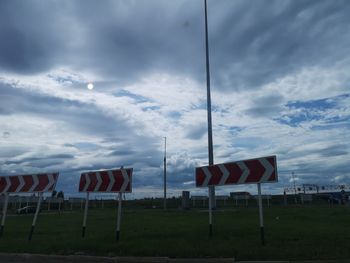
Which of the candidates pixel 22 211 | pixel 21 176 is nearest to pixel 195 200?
pixel 22 211

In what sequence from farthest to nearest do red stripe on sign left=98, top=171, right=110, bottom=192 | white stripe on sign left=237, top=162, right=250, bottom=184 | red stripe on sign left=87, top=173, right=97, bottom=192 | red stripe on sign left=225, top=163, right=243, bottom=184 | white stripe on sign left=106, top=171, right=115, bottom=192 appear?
red stripe on sign left=87, top=173, right=97, bottom=192
red stripe on sign left=98, top=171, right=110, bottom=192
white stripe on sign left=106, top=171, right=115, bottom=192
red stripe on sign left=225, top=163, right=243, bottom=184
white stripe on sign left=237, top=162, right=250, bottom=184

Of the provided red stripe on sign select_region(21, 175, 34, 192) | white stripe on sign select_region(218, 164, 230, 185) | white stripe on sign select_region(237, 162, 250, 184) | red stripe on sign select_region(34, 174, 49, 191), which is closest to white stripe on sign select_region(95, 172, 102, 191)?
red stripe on sign select_region(34, 174, 49, 191)

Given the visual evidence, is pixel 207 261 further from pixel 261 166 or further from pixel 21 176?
pixel 21 176

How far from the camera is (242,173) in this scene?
421 inches

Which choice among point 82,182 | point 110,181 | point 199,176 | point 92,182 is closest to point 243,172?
point 199,176

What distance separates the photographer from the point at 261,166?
1016 centimetres

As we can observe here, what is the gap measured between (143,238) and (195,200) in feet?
174

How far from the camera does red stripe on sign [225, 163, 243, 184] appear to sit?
10.8m

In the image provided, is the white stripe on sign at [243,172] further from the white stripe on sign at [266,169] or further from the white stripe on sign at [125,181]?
the white stripe on sign at [125,181]

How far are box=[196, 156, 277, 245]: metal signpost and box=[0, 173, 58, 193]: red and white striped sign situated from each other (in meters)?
4.80

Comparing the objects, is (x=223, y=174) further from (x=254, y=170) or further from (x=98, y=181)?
(x=98, y=181)

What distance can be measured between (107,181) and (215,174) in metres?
3.36

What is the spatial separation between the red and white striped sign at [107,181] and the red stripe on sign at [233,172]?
2.86 metres

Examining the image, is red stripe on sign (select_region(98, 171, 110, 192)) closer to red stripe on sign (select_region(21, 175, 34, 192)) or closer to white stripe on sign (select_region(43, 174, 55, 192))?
white stripe on sign (select_region(43, 174, 55, 192))
